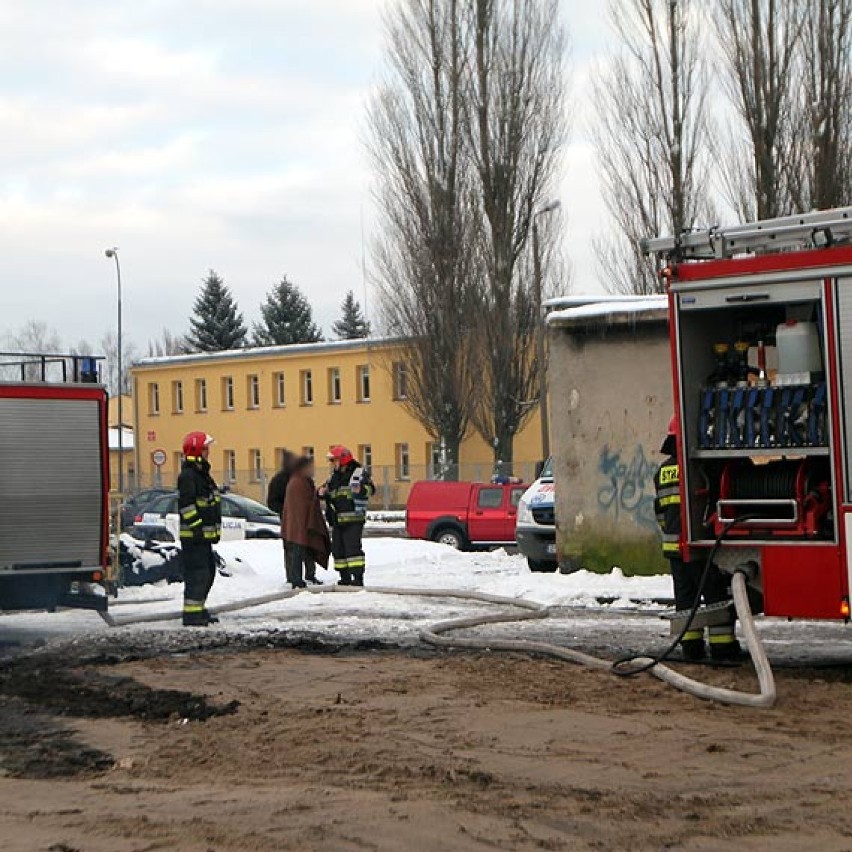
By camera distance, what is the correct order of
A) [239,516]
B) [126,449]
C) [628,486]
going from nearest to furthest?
[628,486] → [239,516] → [126,449]

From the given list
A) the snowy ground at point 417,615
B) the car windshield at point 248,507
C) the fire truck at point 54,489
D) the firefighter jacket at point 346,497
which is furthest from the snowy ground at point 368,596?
the car windshield at point 248,507

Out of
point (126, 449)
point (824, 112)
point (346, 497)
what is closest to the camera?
point (346, 497)

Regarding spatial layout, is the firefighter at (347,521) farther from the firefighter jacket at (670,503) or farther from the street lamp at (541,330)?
the street lamp at (541,330)

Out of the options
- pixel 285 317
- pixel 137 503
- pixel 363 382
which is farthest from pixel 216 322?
pixel 137 503

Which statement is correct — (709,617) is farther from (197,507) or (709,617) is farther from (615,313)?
(615,313)

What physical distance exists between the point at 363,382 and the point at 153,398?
12118 millimetres

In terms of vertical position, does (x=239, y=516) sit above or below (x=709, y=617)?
above

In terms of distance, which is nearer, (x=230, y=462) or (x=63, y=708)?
(x=63, y=708)

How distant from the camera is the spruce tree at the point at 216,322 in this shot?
82.6 metres

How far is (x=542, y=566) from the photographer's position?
66.3 feet

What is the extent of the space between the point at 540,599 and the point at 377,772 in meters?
8.64

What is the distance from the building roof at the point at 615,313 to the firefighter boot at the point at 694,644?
7382mm

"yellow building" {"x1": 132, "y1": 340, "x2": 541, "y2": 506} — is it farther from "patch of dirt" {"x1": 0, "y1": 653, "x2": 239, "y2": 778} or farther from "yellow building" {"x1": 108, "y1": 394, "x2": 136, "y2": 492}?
"patch of dirt" {"x1": 0, "y1": 653, "x2": 239, "y2": 778}

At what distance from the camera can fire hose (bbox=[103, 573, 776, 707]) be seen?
29.6 feet
